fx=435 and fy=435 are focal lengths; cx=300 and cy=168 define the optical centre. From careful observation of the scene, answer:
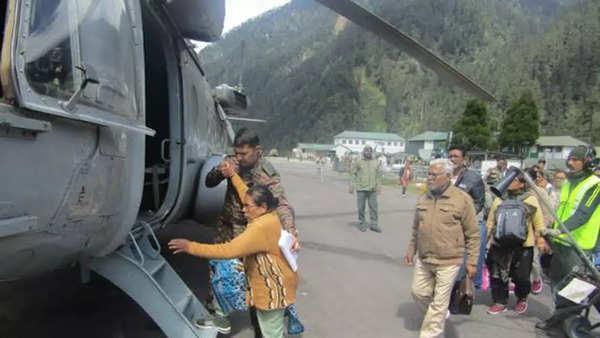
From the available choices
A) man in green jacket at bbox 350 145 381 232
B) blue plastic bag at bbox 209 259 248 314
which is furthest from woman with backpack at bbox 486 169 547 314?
man in green jacket at bbox 350 145 381 232

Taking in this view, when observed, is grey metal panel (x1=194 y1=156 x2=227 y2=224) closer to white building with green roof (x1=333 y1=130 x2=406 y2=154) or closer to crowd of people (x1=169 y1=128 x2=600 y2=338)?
crowd of people (x1=169 y1=128 x2=600 y2=338)

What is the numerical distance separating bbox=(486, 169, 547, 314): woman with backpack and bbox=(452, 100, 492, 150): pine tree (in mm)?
62165

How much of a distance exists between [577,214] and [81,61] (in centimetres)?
415

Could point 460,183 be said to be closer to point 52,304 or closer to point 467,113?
point 52,304

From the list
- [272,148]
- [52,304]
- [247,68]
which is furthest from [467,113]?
[247,68]

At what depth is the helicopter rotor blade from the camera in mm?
3197

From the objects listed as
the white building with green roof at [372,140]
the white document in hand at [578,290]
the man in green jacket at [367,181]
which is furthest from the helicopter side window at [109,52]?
the white building with green roof at [372,140]

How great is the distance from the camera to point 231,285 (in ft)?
10.7

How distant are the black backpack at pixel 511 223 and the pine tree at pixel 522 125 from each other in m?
66.8

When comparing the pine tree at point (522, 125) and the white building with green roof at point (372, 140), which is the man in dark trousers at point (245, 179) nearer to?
the pine tree at point (522, 125)

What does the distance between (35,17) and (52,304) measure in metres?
3.35

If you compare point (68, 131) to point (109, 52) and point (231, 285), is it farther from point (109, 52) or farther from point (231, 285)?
point (231, 285)

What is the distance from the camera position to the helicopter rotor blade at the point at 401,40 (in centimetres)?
320

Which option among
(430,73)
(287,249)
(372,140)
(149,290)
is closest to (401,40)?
(287,249)
